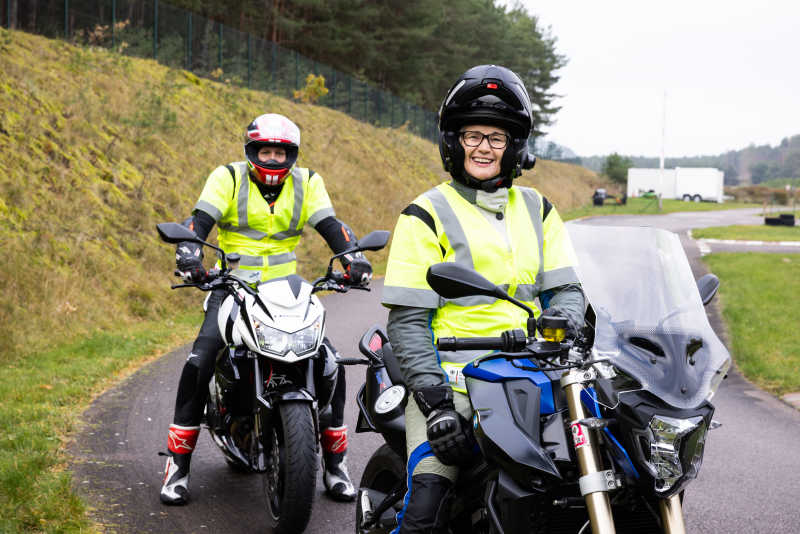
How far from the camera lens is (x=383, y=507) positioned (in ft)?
→ 11.7

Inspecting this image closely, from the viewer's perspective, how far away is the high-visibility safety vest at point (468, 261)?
3105 mm

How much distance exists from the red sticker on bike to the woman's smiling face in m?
1.22

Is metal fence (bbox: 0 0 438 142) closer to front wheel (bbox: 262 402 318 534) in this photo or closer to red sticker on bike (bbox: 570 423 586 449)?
front wheel (bbox: 262 402 318 534)

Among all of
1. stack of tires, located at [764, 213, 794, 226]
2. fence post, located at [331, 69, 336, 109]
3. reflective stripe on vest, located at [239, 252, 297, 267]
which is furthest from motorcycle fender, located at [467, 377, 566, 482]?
stack of tires, located at [764, 213, 794, 226]

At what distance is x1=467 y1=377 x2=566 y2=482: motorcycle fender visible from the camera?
2501 millimetres

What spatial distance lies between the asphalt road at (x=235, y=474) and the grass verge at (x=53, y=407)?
0.18 metres

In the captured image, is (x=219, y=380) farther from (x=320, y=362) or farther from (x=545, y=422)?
(x=545, y=422)

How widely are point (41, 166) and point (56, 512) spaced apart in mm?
9963

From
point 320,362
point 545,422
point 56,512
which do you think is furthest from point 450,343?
point 56,512

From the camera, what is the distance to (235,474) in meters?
5.75

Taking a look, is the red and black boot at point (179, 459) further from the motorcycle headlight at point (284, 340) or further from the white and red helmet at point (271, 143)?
the white and red helmet at point (271, 143)

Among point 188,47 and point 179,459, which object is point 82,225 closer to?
point 179,459

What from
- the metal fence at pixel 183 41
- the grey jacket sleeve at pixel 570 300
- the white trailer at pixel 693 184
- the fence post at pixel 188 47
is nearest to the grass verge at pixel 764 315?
the grey jacket sleeve at pixel 570 300

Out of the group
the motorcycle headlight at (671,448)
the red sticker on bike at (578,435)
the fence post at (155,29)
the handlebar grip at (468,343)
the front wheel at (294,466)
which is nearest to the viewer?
the motorcycle headlight at (671,448)
